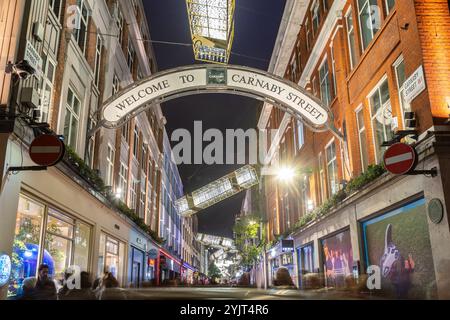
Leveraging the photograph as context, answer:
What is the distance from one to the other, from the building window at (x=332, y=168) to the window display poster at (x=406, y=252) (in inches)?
187

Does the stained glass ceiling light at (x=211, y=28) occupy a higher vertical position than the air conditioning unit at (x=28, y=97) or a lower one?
higher

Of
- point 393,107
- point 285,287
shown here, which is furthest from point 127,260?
point 285,287

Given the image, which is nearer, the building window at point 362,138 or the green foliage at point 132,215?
the building window at point 362,138

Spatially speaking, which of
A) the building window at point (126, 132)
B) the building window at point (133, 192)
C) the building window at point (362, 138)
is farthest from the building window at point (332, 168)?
the building window at point (133, 192)

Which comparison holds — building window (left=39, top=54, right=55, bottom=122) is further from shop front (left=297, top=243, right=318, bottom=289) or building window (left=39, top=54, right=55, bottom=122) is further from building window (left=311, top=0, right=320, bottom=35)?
shop front (left=297, top=243, right=318, bottom=289)

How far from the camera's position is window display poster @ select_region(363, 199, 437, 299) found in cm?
→ 966

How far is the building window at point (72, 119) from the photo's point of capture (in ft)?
44.0

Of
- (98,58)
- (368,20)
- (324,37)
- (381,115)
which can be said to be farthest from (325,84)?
(98,58)

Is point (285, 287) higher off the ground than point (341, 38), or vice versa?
point (341, 38)

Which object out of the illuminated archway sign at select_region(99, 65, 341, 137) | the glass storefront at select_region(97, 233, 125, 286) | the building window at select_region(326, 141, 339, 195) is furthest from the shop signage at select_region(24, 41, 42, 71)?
the building window at select_region(326, 141, 339, 195)

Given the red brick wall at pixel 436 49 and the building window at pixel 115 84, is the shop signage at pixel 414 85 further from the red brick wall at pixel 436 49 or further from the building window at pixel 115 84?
the building window at pixel 115 84

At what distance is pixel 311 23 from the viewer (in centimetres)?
2166
